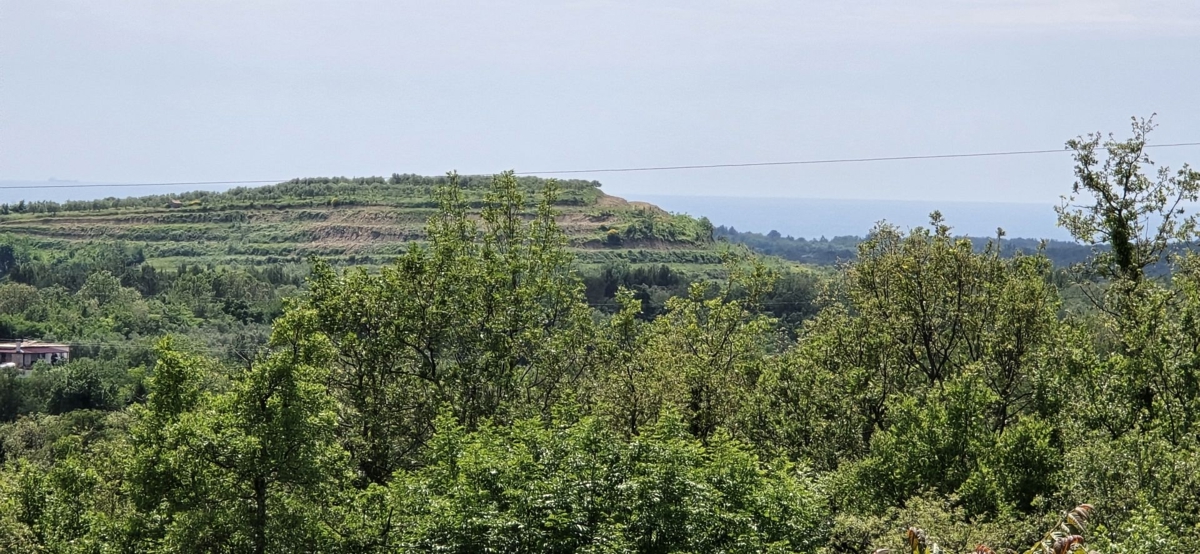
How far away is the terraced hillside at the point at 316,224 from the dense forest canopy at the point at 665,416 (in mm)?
119292

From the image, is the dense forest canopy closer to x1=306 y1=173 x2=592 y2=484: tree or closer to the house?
x1=306 y1=173 x2=592 y2=484: tree

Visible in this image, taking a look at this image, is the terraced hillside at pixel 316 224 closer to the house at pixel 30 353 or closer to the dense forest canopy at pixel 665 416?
the house at pixel 30 353

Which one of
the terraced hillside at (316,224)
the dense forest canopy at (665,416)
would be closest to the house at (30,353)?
the terraced hillside at (316,224)

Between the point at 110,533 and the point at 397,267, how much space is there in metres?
8.30

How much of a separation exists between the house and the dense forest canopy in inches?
3312

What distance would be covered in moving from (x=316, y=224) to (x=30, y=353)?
7006 cm

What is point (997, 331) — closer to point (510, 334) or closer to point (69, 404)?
point (510, 334)

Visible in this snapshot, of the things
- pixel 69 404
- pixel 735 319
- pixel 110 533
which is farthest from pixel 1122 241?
pixel 69 404

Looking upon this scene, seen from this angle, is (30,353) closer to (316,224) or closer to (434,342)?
(316,224)

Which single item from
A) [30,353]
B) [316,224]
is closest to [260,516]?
[30,353]

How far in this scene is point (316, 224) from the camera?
173875 millimetres

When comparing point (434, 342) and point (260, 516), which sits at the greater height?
point (434, 342)

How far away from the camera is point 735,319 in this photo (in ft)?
Answer: 97.6

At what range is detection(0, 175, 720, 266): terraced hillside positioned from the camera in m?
160
